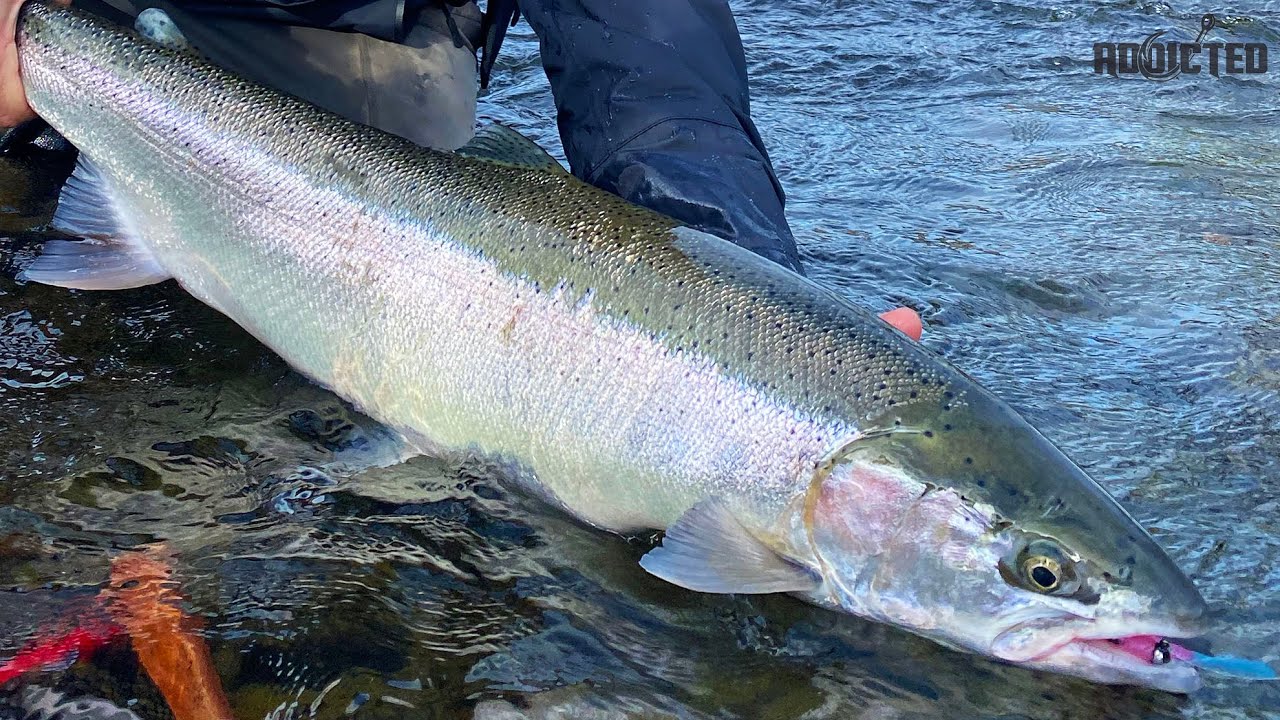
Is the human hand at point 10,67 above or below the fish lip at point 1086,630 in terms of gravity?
above

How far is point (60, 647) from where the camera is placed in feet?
7.18

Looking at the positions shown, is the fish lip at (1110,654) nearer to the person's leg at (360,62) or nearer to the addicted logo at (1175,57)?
the person's leg at (360,62)

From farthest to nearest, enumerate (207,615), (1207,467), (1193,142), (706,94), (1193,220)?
(1193,142), (1193,220), (706,94), (1207,467), (207,615)

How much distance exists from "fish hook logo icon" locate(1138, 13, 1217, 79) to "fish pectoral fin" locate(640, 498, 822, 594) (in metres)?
5.97

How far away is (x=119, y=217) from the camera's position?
3297 millimetres

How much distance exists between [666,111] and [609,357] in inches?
38.5

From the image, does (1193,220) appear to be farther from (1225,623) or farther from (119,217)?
(119,217)

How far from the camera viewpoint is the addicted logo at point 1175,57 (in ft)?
24.0

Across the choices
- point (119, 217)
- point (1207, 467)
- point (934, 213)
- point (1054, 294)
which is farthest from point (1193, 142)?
point (119, 217)

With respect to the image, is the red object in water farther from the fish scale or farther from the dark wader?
the dark wader

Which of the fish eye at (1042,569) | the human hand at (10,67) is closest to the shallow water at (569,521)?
the fish eye at (1042,569)

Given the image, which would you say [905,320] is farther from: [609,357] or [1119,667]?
[1119,667]

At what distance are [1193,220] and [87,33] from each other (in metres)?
4.31

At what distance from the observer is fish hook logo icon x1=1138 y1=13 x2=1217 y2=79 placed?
7.23 m
